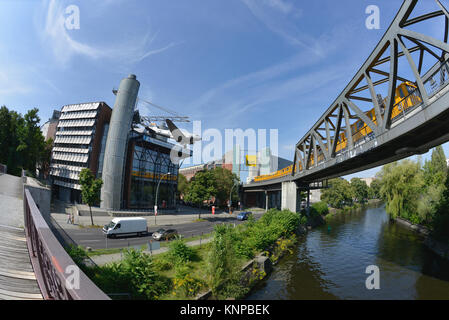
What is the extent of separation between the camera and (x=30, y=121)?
4328 centimetres

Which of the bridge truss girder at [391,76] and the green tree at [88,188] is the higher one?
the bridge truss girder at [391,76]

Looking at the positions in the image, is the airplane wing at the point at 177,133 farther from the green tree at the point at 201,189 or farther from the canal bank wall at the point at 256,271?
the canal bank wall at the point at 256,271

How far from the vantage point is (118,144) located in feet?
145

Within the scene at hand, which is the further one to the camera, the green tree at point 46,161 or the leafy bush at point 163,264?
the green tree at point 46,161

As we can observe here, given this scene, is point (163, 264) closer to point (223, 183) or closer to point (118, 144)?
point (118, 144)

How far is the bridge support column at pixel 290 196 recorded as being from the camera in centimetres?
3659

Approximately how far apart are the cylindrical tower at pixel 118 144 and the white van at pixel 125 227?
2009 cm

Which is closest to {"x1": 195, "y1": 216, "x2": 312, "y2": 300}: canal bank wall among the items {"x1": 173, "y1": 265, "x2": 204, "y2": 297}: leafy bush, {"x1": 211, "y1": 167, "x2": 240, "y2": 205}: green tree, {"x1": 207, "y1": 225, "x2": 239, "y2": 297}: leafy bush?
{"x1": 173, "y1": 265, "x2": 204, "y2": 297}: leafy bush

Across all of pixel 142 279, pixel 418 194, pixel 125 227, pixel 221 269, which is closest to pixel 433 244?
pixel 418 194

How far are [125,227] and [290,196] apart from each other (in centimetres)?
2646

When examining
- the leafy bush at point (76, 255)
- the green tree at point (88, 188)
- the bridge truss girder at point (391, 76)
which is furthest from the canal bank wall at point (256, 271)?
the green tree at point (88, 188)

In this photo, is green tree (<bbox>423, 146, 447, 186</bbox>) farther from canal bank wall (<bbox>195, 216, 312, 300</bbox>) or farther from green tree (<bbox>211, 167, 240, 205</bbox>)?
green tree (<bbox>211, 167, 240, 205</bbox>)
